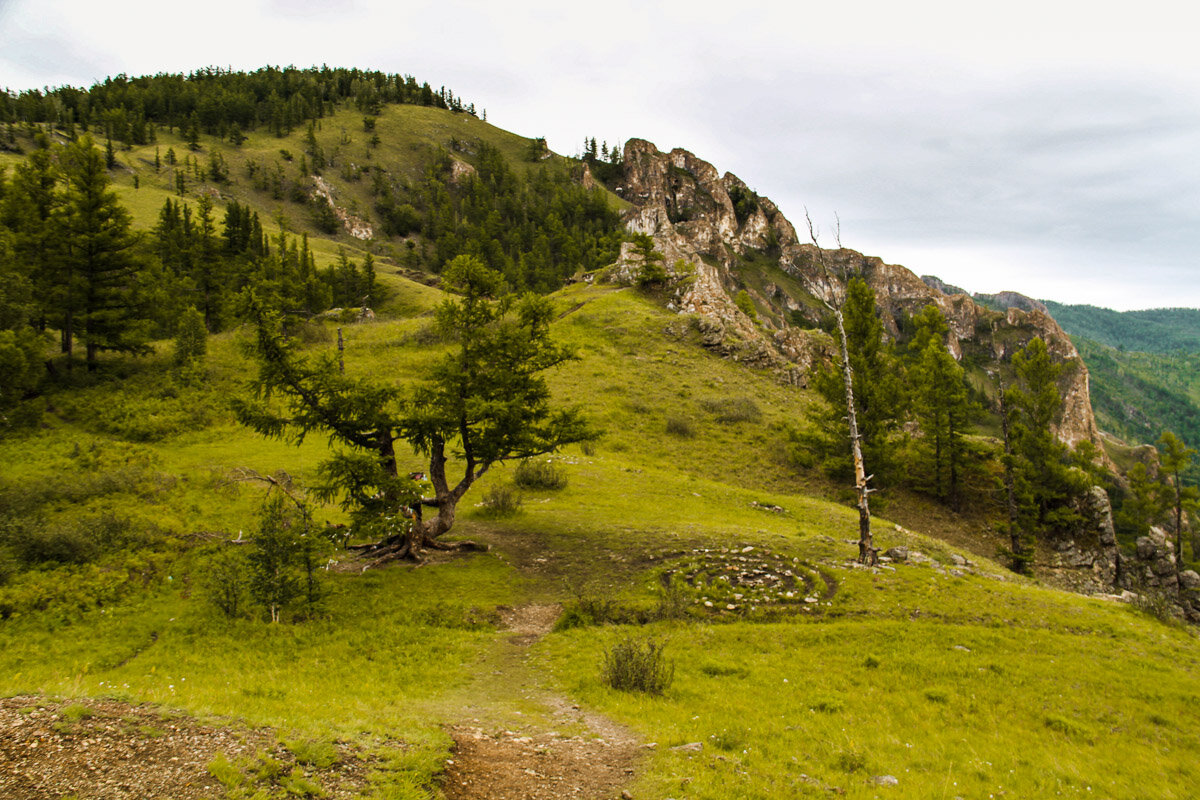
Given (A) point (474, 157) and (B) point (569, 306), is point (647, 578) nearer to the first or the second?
(B) point (569, 306)

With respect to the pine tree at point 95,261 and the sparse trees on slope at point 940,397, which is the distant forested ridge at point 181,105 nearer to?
the pine tree at point 95,261

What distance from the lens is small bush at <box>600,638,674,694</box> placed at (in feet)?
34.7

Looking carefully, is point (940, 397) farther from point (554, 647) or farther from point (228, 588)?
point (228, 588)

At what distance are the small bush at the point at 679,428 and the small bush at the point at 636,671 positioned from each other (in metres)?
27.6

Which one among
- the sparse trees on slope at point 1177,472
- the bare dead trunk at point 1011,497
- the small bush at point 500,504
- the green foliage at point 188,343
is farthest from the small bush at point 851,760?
the green foliage at point 188,343

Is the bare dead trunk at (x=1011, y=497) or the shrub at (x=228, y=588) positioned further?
the bare dead trunk at (x=1011, y=497)

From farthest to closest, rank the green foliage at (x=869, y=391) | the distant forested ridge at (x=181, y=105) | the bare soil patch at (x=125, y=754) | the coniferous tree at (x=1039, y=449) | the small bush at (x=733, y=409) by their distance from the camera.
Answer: the distant forested ridge at (x=181, y=105)
the small bush at (x=733, y=409)
the green foliage at (x=869, y=391)
the coniferous tree at (x=1039, y=449)
the bare soil patch at (x=125, y=754)

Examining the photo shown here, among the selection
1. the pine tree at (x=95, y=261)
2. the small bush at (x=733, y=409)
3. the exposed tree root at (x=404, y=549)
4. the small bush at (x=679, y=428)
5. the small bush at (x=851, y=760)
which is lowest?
the exposed tree root at (x=404, y=549)

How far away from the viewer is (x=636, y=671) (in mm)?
10648

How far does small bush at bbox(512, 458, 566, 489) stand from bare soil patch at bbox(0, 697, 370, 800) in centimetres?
2085

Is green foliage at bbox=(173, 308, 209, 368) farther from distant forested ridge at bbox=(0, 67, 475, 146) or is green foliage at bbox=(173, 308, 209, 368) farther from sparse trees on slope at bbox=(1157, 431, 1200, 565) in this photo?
distant forested ridge at bbox=(0, 67, 475, 146)

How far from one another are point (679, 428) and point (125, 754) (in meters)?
34.2

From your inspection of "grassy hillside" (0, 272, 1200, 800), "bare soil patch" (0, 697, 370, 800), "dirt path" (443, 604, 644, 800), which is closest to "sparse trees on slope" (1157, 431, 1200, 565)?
"grassy hillside" (0, 272, 1200, 800)

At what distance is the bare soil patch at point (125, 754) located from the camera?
521 cm
